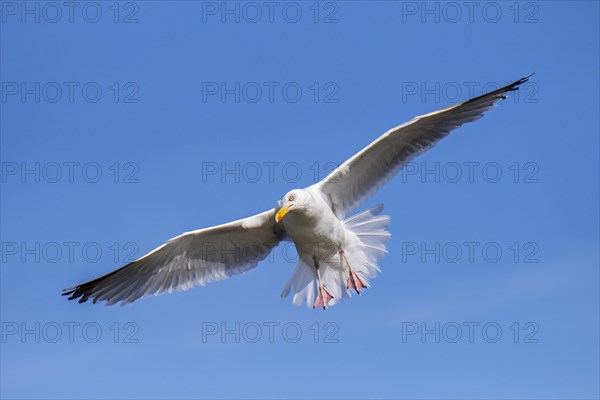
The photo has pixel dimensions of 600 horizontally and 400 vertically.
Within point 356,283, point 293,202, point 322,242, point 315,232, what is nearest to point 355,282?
point 356,283

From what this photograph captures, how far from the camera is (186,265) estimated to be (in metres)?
9.38

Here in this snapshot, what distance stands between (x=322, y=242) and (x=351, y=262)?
1.61ft

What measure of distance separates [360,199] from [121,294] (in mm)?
2587

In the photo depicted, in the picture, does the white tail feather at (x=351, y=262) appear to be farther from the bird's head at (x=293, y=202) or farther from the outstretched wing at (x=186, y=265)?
the bird's head at (x=293, y=202)

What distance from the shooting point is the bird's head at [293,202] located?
8414mm

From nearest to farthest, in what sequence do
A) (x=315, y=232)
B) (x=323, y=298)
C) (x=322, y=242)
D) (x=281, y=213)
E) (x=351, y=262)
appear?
(x=281, y=213) < (x=315, y=232) < (x=322, y=242) < (x=323, y=298) < (x=351, y=262)

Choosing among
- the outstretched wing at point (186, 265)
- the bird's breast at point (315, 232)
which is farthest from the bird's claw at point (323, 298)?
the outstretched wing at point (186, 265)

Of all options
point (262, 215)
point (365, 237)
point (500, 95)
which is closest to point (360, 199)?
point (365, 237)

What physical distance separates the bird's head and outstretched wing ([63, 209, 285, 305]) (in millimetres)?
612

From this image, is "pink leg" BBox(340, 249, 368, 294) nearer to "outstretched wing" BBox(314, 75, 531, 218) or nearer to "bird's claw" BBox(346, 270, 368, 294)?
"bird's claw" BBox(346, 270, 368, 294)

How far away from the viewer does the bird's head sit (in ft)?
27.6

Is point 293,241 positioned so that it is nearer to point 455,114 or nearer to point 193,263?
point 193,263

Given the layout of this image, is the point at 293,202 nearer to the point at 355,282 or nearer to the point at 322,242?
the point at 322,242

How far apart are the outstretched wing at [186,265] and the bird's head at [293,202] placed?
2.01 feet
